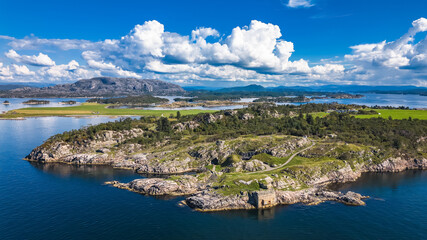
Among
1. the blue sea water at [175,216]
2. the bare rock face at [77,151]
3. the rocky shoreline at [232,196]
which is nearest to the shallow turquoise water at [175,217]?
the blue sea water at [175,216]

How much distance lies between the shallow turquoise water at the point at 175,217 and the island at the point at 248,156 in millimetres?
5944

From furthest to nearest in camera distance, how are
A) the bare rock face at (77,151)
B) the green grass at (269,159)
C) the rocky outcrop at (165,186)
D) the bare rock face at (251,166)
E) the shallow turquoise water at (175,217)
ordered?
1. the bare rock face at (77,151)
2. the green grass at (269,159)
3. the bare rock face at (251,166)
4. the rocky outcrop at (165,186)
5. the shallow turquoise water at (175,217)

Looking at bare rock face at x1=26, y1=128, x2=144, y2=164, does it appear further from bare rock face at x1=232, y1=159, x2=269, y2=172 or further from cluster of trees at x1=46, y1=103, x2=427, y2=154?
bare rock face at x1=232, y1=159, x2=269, y2=172

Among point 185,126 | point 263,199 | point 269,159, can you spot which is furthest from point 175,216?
A: point 185,126

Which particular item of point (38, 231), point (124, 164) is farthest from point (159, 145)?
point (38, 231)

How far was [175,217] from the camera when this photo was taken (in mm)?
73375

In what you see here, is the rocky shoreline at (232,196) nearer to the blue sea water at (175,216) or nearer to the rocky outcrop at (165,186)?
the rocky outcrop at (165,186)

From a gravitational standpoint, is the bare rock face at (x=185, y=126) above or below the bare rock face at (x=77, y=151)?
above

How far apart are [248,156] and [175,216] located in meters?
60.4

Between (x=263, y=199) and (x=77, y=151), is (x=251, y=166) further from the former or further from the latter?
(x=77, y=151)

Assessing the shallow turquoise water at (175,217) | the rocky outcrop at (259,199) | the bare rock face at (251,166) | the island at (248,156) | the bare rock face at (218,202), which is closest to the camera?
the shallow turquoise water at (175,217)

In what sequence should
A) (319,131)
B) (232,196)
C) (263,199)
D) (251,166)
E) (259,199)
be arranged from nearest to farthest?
(259,199), (263,199), (232,196), (251,166), (319,131)

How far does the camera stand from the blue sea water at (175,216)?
65125 millimetres

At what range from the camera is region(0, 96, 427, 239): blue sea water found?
6512 cm
